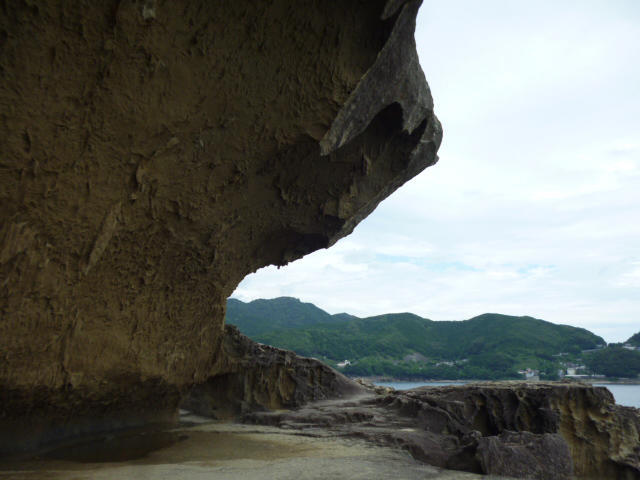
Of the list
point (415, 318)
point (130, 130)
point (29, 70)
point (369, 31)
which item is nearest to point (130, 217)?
point (130, 130)

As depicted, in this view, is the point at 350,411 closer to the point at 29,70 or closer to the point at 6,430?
the point at 6,430

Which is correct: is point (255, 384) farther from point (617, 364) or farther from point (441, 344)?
point (441, 344)

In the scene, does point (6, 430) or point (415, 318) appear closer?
point (6, 430)

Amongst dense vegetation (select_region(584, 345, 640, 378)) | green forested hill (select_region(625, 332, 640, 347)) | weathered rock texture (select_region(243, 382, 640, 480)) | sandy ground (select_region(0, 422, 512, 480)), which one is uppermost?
green forested hill (select_region(625, 332, 640, 347))

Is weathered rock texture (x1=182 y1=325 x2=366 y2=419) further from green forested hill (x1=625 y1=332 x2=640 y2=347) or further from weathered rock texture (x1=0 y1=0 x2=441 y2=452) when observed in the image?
green forested hill (x1=625 y1=332 x2=640 y2=347)

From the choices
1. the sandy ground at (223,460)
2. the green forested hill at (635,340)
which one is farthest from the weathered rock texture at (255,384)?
the green forested hill at (635,340)

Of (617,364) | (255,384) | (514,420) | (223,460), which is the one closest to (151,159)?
(223,460)

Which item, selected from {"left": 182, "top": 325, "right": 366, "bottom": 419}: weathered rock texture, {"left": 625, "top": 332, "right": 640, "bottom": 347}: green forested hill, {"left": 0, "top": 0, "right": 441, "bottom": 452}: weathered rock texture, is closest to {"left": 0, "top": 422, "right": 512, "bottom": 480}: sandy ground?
{"left": 0, "top": 0, "right": 441, "bottom": 452}: weathered rock texture
